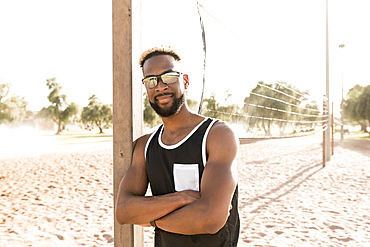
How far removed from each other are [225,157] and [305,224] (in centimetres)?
376

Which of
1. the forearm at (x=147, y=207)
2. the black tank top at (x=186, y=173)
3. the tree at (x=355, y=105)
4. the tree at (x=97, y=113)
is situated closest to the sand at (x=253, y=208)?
the black tank top at (x=186, y=173)

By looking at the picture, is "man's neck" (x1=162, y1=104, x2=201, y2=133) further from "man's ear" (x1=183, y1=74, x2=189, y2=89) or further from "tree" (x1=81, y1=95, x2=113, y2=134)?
"tree" (x1=81, y1=95, x2=113, y2=134)

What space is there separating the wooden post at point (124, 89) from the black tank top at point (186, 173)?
9.1 inches

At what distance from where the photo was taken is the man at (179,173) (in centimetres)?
99

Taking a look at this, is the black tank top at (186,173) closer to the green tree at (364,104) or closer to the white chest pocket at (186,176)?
the white chest pocket at (186,176)

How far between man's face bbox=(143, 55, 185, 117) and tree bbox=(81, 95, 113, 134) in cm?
3236

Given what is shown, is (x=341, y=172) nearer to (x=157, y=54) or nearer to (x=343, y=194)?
(x=343, y=194)

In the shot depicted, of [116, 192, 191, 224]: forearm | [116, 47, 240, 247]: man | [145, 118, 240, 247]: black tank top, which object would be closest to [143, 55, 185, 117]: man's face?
[116, 47, 240, 247]: man

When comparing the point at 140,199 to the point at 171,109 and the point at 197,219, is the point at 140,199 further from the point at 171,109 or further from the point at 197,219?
the point at 171,109

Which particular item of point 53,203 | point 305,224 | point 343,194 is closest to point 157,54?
point 305,224

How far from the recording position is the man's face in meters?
1.18

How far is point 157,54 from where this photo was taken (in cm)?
121

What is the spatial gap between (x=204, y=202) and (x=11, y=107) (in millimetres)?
32704

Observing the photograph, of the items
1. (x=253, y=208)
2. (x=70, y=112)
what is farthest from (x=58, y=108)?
(x=253, y=208)
